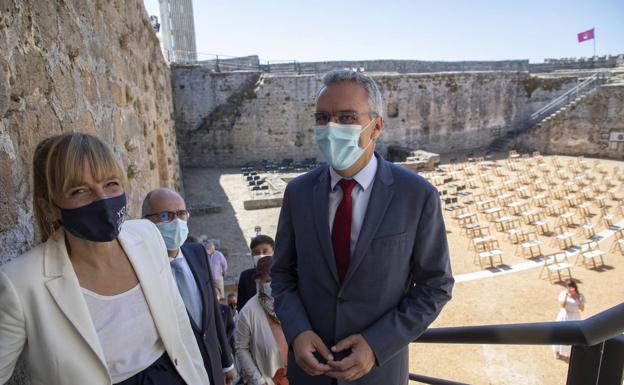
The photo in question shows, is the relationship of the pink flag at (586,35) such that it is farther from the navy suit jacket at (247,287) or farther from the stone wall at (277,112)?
the navy suit jacket at (247,287)

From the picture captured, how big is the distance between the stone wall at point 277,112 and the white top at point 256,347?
18.9 metres

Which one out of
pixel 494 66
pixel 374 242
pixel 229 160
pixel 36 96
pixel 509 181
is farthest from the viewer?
pixel 494 66

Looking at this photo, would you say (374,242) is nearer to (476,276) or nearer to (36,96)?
(36,96)

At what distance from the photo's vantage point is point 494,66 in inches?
1283

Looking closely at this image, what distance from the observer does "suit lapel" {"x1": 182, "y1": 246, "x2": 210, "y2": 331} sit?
2236 mm

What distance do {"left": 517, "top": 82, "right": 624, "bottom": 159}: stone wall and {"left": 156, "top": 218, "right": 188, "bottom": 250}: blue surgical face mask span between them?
26235 millimetres

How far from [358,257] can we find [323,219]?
8.9 inches

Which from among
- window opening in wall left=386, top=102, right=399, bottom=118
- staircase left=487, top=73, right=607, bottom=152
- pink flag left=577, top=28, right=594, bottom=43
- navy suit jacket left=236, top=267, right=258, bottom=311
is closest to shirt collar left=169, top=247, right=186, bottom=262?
navy suit jacket left=236, top=267, right=258, bottom=311

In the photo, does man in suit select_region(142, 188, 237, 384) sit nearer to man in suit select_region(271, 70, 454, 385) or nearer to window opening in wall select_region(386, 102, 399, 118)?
man in suit select_region(271, 70, 454, 385)

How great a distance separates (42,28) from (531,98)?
2953 cm

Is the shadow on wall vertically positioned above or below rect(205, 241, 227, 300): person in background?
below

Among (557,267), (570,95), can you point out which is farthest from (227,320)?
(570,95)

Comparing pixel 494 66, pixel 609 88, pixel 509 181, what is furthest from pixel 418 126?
pixel 494 66

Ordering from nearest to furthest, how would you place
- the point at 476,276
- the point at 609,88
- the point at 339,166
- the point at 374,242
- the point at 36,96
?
the point at 374,242 < the point at 339,166 < the point at 36,96 < the point at 476,276 < the point at 609,88
